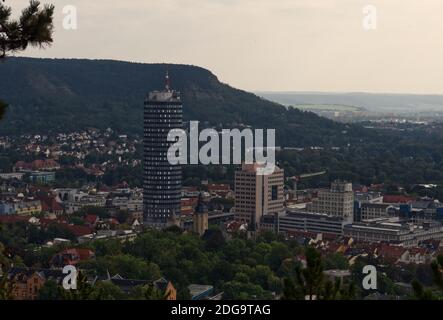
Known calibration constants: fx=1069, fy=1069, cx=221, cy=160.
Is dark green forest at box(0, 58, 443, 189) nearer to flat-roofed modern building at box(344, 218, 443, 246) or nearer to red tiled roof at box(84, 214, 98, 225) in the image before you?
red tiled roof at box(84, 214, 98, 225)

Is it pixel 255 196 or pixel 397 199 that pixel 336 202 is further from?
pixel 397 199

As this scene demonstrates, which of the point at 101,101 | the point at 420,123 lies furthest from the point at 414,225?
the point at 420,123

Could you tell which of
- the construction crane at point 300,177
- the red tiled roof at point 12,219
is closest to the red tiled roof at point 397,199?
the construction crane at point 300,177

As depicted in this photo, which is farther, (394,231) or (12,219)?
(12,219)

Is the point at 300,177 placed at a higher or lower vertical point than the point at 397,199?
lower

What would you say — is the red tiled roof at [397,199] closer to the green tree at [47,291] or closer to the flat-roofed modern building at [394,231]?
the flat-roofed modern building at [394,231]

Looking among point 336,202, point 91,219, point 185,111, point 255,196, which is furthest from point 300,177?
point 185,111

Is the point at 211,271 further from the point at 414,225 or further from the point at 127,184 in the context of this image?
the point at 127,184

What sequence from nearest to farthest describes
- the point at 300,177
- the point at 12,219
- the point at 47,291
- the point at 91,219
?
1. the point at 47,291
2. the point at 12,219
3. the point at 91,219
4. the point at 300,177
